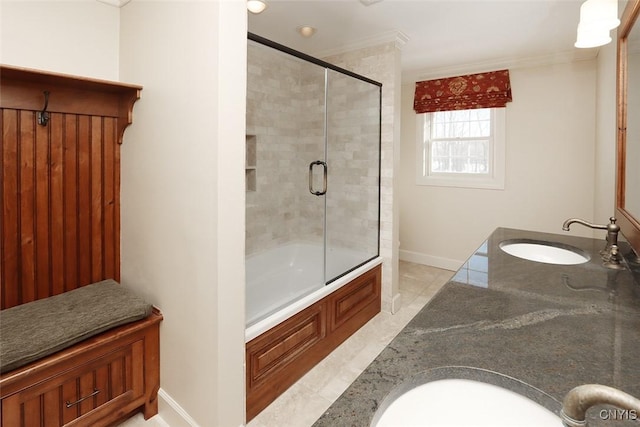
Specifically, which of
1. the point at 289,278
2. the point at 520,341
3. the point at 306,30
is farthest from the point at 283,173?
the point at 520,341

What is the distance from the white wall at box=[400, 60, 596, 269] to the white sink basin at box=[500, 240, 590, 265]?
198 centimetres

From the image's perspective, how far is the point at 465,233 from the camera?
13.5 feet

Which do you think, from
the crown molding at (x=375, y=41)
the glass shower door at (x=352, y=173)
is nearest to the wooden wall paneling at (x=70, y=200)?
the glass shower door at (x=352, y=173)

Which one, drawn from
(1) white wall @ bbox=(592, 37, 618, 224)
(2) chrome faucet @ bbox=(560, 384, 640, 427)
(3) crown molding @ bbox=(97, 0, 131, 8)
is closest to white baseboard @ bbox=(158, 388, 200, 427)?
(2) chrome faucet @ bbox=(560, 384, 640, 427)

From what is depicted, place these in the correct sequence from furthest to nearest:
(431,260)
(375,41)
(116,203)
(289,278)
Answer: (431,260), (289,278), (375,41), (116,203)

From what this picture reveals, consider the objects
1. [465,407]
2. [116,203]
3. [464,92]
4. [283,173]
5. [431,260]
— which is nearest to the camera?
[465,407]

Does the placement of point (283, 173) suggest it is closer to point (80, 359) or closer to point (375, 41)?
point (375, 41)

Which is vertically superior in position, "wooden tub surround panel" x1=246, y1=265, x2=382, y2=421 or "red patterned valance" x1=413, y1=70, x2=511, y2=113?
"red patterned valance" x1=413, y1=70, x2=511, y2=113

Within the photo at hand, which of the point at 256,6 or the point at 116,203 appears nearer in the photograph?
the point at 116,203

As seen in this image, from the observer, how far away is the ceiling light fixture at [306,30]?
8.92 ft

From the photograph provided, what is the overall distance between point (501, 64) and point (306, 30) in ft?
7.27

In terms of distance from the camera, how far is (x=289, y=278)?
10.1ft

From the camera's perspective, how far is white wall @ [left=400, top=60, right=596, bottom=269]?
3.33 meters

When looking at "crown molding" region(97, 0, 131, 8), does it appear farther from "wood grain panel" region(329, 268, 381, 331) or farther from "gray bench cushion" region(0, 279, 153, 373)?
"wood grain panel" region(329, 268, 381, 331)
